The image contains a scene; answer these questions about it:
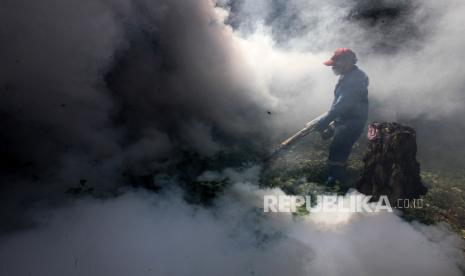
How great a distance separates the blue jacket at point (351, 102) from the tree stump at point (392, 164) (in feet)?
1.24

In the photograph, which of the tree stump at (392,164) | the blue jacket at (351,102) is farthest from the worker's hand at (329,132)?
the tree stump at (392,164)

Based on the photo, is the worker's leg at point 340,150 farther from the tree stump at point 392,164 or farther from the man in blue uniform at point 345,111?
the tree stump at point 392,164

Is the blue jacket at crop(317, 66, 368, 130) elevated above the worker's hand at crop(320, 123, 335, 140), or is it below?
above

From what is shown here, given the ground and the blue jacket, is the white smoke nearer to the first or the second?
the ground

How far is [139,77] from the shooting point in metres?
6.71

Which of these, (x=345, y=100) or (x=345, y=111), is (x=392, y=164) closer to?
(x=345, y=111)

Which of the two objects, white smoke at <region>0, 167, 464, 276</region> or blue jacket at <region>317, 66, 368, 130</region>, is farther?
blue jacket at <region>317, 66, 368, 130</region>

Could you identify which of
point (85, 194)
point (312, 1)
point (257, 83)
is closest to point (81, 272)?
point (85, 194)

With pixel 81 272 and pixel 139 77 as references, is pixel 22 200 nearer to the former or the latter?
pixel 81 272

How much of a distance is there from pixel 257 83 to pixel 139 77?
3.08 meters

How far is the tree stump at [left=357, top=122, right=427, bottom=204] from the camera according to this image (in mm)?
6023

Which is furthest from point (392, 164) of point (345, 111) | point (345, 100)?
point (345, 100)

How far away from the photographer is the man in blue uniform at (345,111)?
6.42 meters

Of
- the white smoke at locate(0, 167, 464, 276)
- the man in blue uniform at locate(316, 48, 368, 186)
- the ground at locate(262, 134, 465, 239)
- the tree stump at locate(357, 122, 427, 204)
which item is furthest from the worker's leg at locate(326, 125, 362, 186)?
the white smoke at locate(0, 167, 464, 276)
